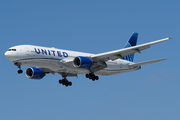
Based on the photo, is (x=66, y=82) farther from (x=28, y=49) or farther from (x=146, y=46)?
(x=146, y=46)

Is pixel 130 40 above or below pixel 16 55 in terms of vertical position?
above

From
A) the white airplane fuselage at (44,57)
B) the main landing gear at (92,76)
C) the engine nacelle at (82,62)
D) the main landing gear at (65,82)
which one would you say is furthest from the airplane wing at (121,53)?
the main landing gear at (65,82)

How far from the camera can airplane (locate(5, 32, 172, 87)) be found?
41.1m

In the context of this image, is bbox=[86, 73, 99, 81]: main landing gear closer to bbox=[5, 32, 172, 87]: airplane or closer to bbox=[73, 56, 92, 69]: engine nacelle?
bbox=[5, 32, 172, 87]: airplane

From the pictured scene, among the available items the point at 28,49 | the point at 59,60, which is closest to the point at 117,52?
the point at 59,60

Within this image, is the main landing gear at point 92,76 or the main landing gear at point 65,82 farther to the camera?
the main landing gear at point 65,82

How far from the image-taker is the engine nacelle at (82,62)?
140 feet

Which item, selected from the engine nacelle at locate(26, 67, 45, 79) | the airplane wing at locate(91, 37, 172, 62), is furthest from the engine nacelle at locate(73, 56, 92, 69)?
the engine nacelle at locate(26, 67, 45, 79)

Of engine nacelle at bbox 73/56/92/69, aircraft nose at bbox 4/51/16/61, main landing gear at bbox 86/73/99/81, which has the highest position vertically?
aircraft nose at bbox 4/51/16/61

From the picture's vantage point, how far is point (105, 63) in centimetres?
4559

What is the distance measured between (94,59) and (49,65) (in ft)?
20.6

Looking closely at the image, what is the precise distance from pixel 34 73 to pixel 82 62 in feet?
27.9

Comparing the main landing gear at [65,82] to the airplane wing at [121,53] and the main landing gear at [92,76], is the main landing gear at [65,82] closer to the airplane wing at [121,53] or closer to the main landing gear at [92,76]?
the main landing gear at [92,76]

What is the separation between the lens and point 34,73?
47.1 meters
